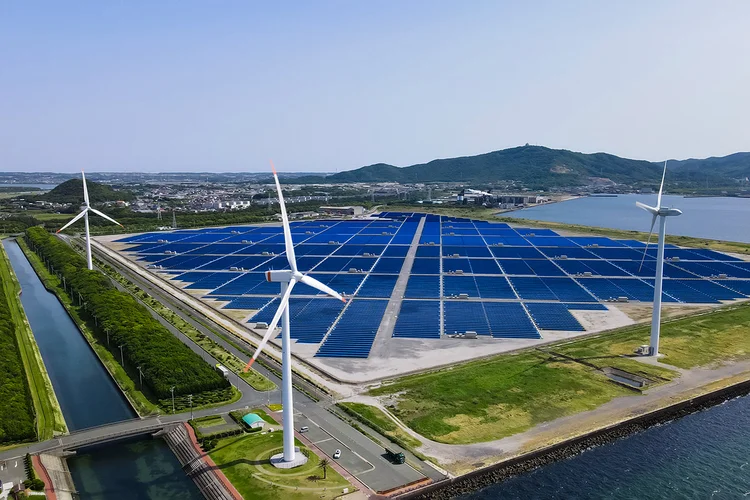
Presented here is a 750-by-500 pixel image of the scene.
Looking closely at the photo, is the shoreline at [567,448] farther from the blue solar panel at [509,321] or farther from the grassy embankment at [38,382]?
the grassy embankment at [38,382]

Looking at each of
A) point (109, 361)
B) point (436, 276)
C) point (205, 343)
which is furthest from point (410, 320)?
point (109, 361)

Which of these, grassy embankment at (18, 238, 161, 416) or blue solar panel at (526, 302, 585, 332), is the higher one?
blue solar panel at (526, 302, 585, 332)

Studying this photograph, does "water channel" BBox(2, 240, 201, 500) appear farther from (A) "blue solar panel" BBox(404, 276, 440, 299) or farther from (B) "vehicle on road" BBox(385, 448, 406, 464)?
(A) "blue solar panel" BBox(404, 276, 440, 299)

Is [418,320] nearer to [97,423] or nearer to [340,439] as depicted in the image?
[340,439]

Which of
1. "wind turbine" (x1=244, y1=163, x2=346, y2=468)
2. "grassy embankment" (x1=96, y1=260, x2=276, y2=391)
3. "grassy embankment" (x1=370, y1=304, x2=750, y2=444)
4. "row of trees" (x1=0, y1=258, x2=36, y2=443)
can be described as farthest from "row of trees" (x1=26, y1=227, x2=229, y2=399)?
"grassy embankment" (x1=370, y1=304, x2=750, y2=444)

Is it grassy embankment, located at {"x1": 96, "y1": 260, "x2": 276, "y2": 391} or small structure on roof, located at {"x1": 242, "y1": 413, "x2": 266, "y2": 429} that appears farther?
grassy embankment, located at {"x1": 96, "y1": 260, "x2": 276, "y2": 391}

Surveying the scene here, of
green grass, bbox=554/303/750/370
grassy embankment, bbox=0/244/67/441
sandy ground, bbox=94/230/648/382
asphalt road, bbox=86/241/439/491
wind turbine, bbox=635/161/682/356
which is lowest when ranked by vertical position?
grassy embankment, bbox=0/244/67/441

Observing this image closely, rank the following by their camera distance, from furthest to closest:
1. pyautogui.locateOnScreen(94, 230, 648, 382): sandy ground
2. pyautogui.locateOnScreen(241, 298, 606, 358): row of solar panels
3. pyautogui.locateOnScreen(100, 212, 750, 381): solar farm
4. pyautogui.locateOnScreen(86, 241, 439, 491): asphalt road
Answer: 1. pyautogui.locateOnScreen(241, 298, 606, 358): row of solar panels
2. pyautogui.locateOnScreen(100, 212, 750, 381): solar farm
3. pyautogui.locateOnScreen(94, 230, 648, 382): sandy ground
4. pyautogui.locateOnScreen(86, 241, 439, 491): asphalt road
